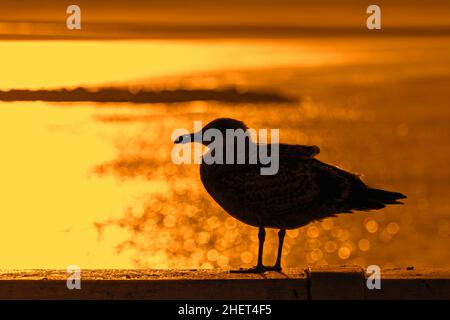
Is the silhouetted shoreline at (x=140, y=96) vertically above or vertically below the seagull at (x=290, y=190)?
above

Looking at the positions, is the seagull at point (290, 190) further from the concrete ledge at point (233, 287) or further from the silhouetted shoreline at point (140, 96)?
the silhouetted shoreline at point (140, 96)

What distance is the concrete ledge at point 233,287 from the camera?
363 inches

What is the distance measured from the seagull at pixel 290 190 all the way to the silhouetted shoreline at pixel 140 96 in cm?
2551

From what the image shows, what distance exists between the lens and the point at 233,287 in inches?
366

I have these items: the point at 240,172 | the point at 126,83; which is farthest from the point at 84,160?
the point at 240,172

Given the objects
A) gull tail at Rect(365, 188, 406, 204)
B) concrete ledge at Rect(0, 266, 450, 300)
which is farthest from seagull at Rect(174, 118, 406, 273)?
concrete ledge at Rect(0, 266, 450, 300)

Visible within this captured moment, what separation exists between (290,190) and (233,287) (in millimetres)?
2579

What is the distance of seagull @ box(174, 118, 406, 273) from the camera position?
11.7m

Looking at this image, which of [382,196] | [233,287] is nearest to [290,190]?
[382,196]

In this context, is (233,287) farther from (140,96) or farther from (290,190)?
(140,96)

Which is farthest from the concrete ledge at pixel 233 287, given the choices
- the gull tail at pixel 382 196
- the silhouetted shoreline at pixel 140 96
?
the silhouetted shoreline at pixel 140 96

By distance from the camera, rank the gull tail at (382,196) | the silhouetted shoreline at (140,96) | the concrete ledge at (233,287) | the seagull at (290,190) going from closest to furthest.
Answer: the concrete ledge at (233,287) < the gull tail at (382,196) < the seagull at (290,190) < the silhouetted shoreline at (140,96)
